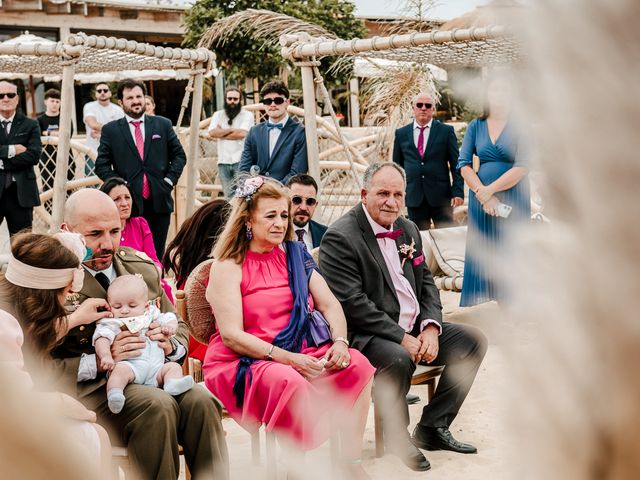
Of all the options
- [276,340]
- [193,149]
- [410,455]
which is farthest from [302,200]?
[193,149]

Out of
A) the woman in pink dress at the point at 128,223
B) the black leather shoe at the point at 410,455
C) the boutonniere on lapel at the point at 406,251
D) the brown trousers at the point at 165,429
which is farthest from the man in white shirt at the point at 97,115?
the brown trousers at the point at 165,429

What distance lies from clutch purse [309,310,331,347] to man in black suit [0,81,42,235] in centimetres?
407

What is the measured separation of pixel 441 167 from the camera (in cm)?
651

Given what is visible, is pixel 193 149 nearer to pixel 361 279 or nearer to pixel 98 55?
pixel 98 55

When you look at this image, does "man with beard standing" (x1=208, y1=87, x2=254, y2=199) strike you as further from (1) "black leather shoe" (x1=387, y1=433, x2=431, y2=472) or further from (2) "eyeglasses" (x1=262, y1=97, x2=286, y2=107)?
(1) "black leather shoe" (x1=387, y1=433, x2=431, y2=472)

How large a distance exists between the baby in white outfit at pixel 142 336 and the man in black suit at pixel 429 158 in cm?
381

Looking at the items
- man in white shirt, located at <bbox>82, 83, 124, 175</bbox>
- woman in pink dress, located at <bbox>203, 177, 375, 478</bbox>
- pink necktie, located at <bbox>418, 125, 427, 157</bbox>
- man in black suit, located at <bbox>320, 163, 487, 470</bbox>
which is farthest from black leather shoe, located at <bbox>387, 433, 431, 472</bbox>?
man in white shirt, located at <bbox>82, 83, 124, 175</bbox>

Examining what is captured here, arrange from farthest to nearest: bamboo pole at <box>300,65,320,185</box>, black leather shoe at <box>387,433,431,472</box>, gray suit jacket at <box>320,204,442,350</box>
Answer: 1. bamboo pole at <box>300,65,320,185</box>
2. gray suit jacket at <box>320,204,442,350</box>
3. black leather shoe at <box>387,433,431,472</box>

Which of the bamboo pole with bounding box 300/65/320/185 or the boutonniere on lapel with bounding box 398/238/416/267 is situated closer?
the boutonniere on lapel with bounding box 398/238/416/267

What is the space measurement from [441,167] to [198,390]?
3991 millimetres

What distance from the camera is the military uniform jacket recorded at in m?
2.75

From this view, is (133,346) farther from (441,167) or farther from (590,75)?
(441,167)

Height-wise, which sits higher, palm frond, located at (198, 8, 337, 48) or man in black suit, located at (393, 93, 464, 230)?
palm frond, located at (198, 8, 337, 48)

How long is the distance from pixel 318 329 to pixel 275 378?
38cm
